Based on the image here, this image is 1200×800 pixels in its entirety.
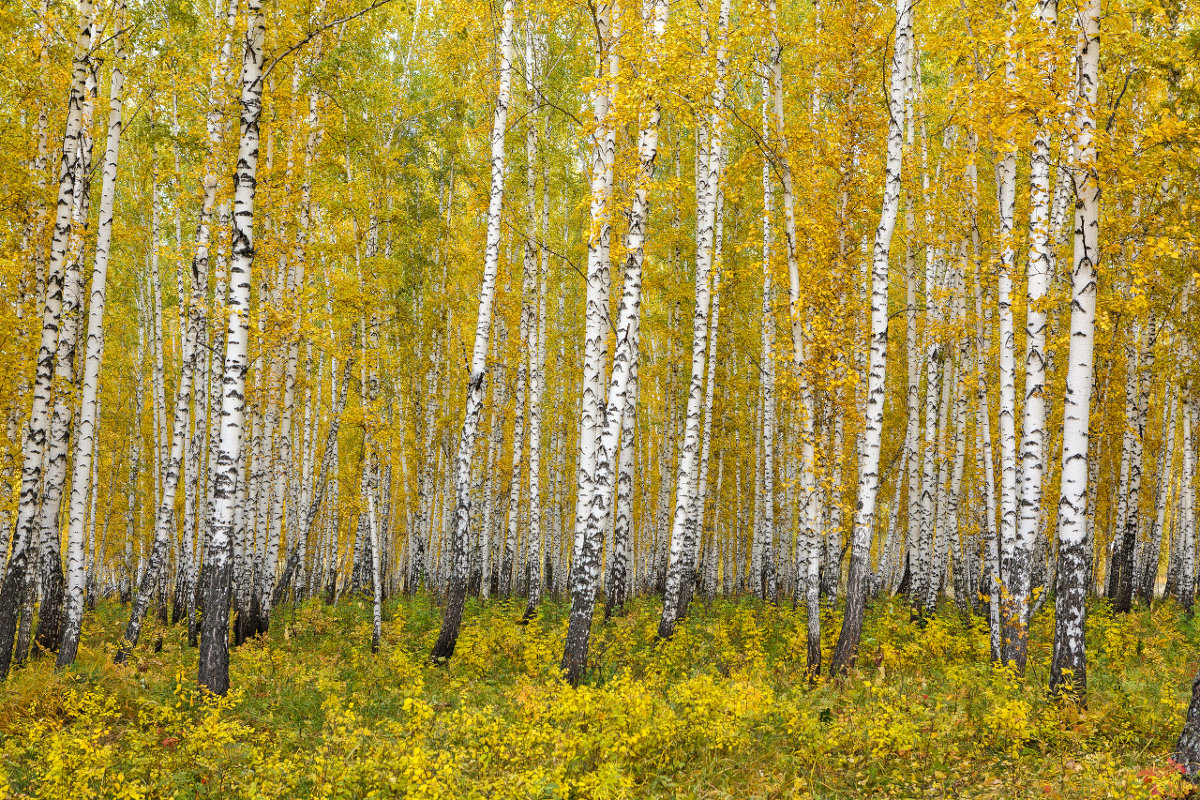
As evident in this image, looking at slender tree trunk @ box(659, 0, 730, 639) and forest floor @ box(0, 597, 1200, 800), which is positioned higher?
slender tree trunk @ box(659, 0, 730, 639)

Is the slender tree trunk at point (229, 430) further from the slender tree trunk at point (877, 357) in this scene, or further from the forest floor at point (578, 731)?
the slender tree trunk at point (877, 357)

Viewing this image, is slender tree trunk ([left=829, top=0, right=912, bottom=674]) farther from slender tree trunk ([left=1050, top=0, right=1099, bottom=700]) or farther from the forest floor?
slender tree trunk ([left=1050, top=0, right=1099, bottom=700])

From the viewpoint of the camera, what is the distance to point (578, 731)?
7102 mm

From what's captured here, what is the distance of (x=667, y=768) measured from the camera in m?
7.04

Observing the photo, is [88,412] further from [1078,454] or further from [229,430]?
[1078,454]

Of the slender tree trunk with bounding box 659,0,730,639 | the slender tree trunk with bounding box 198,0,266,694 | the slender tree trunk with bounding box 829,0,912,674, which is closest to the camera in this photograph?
the slender tree trunk with bounding box 198,0,266,694

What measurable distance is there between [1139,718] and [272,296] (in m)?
15.9

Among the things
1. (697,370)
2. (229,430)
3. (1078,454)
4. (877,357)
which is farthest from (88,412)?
(1078,454)

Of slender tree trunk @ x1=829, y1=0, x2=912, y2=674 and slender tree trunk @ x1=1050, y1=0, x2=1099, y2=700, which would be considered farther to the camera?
slender tree trunk @ x1=829, y1=0, x2=912, y2=674

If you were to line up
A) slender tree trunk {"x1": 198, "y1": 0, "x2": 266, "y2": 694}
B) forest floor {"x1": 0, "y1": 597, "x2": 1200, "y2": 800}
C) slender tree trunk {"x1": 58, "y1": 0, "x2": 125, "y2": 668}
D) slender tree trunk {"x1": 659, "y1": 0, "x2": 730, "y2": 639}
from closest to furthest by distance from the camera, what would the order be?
forest floor {"x1": 0, "y1": 597, "x2": 1200, "y2": 800} < slender tree trunk {"x1": 198, "y1": 0, "x2": 266, "y2": 694} < slender tree trunk {"x1": 58, "y1": 0, "x2": 125, "y2": 668} < slender tree trunk {"x1": 659, "y1": 0, "x2": 730, "y2": 639}

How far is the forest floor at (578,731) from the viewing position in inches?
244

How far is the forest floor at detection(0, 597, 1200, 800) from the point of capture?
20.4 feet

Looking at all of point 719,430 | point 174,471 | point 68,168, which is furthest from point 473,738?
point 719,430

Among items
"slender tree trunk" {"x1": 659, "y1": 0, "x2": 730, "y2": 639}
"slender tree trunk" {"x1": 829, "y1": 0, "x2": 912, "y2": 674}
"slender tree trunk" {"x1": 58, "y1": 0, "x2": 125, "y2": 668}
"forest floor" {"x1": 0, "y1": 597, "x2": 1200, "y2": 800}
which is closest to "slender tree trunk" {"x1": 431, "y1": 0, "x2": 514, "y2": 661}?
"forest floor" {"x1": 0, "y1": 597, "x2": 1200, "y2": 800}
